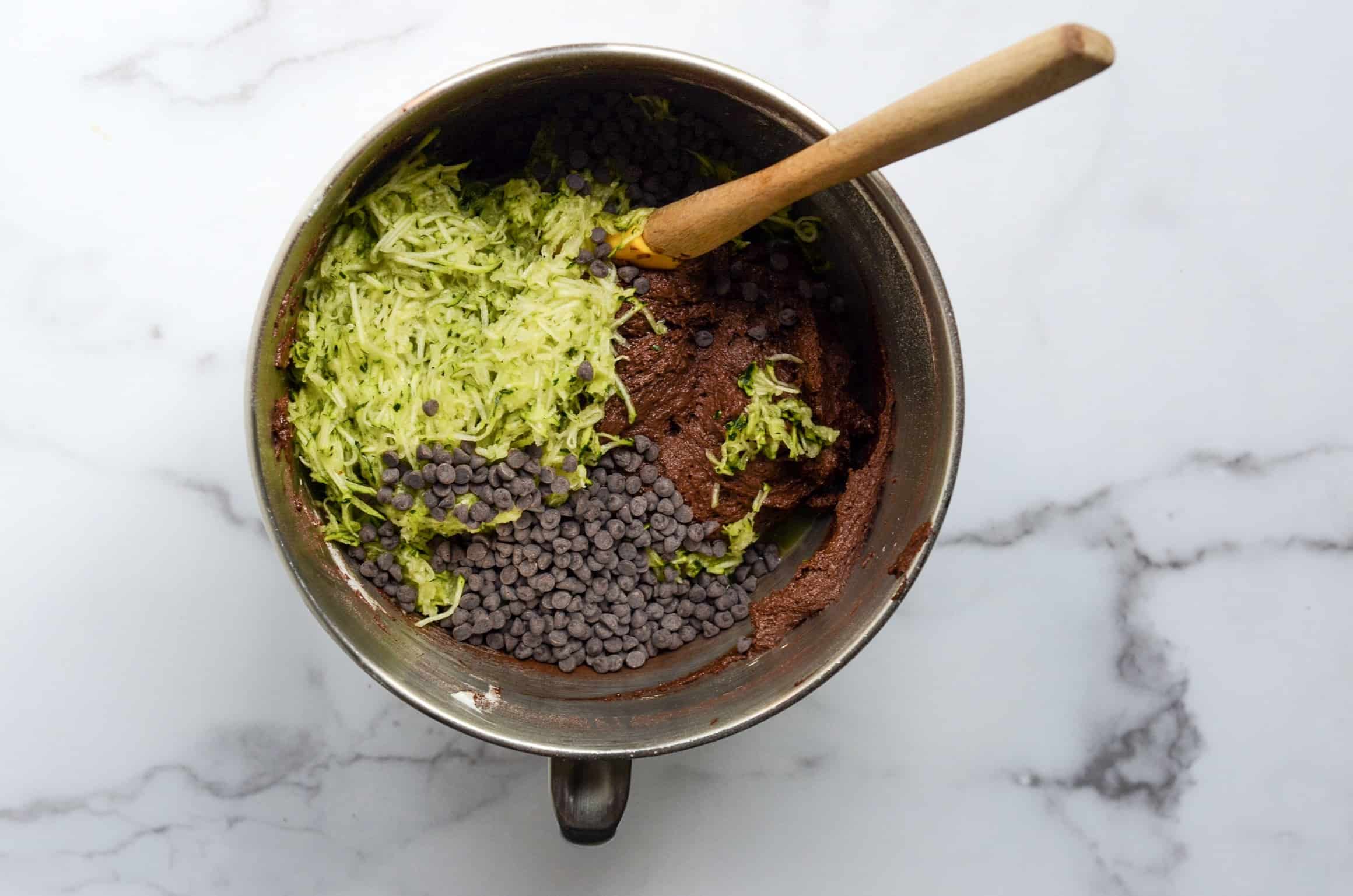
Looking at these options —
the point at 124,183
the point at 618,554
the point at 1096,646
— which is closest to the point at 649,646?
the point at 618,554

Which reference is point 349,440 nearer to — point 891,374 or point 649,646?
point 649,646

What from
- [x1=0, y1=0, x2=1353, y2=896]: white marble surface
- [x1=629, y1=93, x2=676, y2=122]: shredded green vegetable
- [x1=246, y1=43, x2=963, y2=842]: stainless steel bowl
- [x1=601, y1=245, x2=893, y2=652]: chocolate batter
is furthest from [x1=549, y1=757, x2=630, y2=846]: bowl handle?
[x1=629, y1=93, x2=676, y2=122]: shredded green vegetable

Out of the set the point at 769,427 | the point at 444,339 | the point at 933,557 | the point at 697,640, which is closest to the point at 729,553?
the point at 697,640

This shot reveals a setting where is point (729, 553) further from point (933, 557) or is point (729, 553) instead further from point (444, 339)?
point (444, 339)

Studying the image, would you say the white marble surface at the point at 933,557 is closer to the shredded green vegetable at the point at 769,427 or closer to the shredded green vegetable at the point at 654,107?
the shredded green vegetable at the point at 654,107

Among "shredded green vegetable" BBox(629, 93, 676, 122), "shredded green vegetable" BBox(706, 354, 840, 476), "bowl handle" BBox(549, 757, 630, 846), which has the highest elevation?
"shredded green vegetable" BBox(629, 93, 676, 122)

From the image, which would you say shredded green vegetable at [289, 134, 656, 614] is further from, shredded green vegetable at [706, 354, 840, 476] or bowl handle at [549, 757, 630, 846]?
bowl handle at [549, 757, 630, 846]

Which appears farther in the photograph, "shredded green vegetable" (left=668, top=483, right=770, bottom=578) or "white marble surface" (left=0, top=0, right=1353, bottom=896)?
"white marble surface" (left=0, top=0, right=1353, bottom=896)
